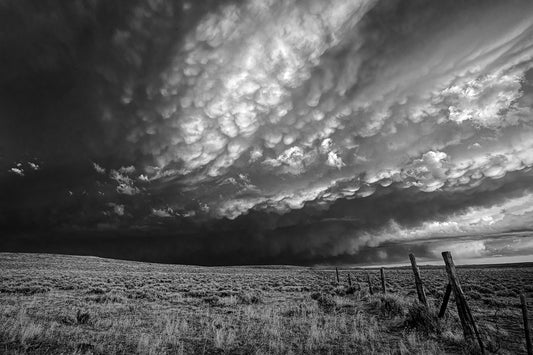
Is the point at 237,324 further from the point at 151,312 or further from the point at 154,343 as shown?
the point at 151,312

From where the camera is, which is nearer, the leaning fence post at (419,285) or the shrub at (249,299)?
the leaning fence post at (419,285)

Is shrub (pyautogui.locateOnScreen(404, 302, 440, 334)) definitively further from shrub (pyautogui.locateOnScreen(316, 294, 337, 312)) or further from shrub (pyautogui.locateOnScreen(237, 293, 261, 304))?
shrub (pyautogui.locateOnScreen(237, 293, 261, 304))

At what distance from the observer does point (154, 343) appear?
8.32m

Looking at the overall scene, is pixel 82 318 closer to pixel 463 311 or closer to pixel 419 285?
pixel 463 311

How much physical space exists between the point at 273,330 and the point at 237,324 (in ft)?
7.14

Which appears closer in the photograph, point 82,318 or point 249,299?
point 82,318

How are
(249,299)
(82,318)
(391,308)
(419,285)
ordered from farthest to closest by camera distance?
1. (249,299)
2. (391,308)
3. (419,285)
4. (82,318)

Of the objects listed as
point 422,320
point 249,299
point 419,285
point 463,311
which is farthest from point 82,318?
point 419,285

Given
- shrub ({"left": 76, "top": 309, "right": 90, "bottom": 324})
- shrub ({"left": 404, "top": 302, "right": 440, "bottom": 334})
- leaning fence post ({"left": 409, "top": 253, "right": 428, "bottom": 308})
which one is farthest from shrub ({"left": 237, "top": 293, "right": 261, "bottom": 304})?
shrub ({"left": 404, "top": 302, "right": 440, "bottom": 334})

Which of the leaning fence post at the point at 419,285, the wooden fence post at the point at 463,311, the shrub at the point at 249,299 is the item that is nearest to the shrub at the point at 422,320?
the leaning fence post at the point at 419,285

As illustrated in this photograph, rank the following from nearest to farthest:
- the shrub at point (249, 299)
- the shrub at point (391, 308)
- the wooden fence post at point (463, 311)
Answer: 1. the wooden fence post at point (463, 311)
2. the shrub at point (391, 308)
3. the shrub at point (249, 299)

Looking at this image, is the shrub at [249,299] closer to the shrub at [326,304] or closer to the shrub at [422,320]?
the shrub at [326,304]

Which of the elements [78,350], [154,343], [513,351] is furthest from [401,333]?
[78,350]

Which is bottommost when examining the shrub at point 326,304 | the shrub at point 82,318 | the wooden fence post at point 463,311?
the shrub at point 326,304
